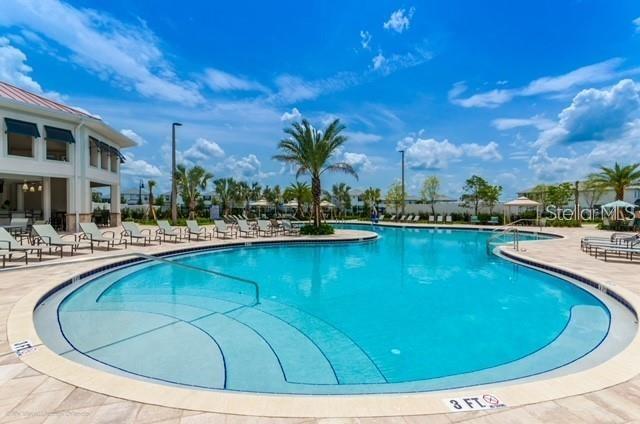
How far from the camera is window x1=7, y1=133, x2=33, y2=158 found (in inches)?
712

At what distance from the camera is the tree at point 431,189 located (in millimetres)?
36250

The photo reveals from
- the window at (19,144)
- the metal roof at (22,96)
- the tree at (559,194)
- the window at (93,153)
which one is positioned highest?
the metal roof at (22,96)

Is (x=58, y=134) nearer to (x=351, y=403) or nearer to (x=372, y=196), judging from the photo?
(x=351, y=403)

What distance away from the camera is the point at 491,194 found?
3162 centimetres

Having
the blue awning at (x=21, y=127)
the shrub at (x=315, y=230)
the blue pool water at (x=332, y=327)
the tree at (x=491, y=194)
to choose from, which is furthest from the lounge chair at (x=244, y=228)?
the tree at (x=491, y=194)

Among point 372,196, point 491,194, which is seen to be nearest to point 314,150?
point 491,194

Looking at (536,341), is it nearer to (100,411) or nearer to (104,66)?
(100,411)

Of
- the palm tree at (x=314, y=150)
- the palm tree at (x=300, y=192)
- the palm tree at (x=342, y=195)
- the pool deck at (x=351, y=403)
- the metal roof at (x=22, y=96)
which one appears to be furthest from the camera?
the palm tree at (x=342, y=195)

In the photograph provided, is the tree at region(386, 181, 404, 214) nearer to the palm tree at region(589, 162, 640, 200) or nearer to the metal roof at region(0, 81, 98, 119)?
the palm tree at region(589, 162, 640, 200)

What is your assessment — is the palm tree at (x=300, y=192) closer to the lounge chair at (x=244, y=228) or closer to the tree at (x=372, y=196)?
the tree at (x=372, y=196)

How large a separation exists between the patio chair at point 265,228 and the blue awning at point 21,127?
1031 cm

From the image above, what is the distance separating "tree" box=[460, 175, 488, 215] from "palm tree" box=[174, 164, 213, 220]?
24.1 metres

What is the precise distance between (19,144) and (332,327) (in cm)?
2234

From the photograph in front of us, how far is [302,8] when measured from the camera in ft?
48.7
